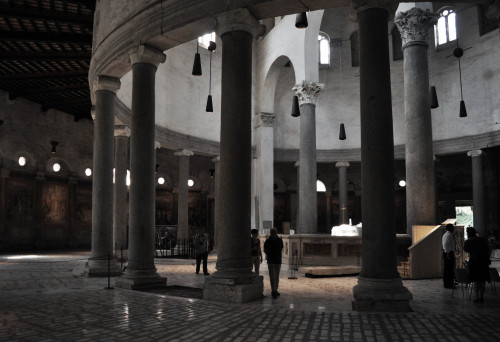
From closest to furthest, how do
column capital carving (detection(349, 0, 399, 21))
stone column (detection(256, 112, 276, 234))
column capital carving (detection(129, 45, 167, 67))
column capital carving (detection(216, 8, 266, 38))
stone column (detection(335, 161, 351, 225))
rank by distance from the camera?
column capital carving (detection(349, 0, 399, 21)) < column capital carving (detection(216, 8, 266, 38)) < column capital carving (detection(129, 45, 167, 67)) < stone column (detection(256, 112, 276, 234)) < stone column (detection(335, 161, 351, 225))

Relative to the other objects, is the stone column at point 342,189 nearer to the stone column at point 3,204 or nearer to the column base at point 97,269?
the column base at point 97,269

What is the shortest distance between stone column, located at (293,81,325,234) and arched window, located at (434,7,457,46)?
10.7 m

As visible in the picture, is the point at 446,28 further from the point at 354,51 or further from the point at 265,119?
the point at 265,119

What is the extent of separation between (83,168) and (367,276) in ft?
79.5

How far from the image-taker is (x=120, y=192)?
1877 centimetres

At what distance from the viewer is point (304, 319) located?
703 centimetres

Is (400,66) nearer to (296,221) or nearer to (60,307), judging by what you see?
(296,221)

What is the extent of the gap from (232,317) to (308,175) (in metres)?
12.8

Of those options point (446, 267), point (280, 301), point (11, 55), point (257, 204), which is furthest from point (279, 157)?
point (280, 301)

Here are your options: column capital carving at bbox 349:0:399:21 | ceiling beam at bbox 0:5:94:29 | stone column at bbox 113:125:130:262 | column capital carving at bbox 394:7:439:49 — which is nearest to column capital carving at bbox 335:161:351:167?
column capital carving at bbox 394:7:439:49

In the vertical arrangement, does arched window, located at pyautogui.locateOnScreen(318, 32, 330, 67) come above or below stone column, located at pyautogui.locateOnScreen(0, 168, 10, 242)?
above

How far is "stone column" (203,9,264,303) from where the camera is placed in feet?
28.7

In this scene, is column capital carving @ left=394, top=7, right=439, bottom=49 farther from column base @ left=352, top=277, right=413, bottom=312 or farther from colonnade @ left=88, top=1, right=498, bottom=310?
column base @ left=352, top=277, right=413, bottom=312

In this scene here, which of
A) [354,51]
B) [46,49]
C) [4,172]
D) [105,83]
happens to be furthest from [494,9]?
[4,172]
